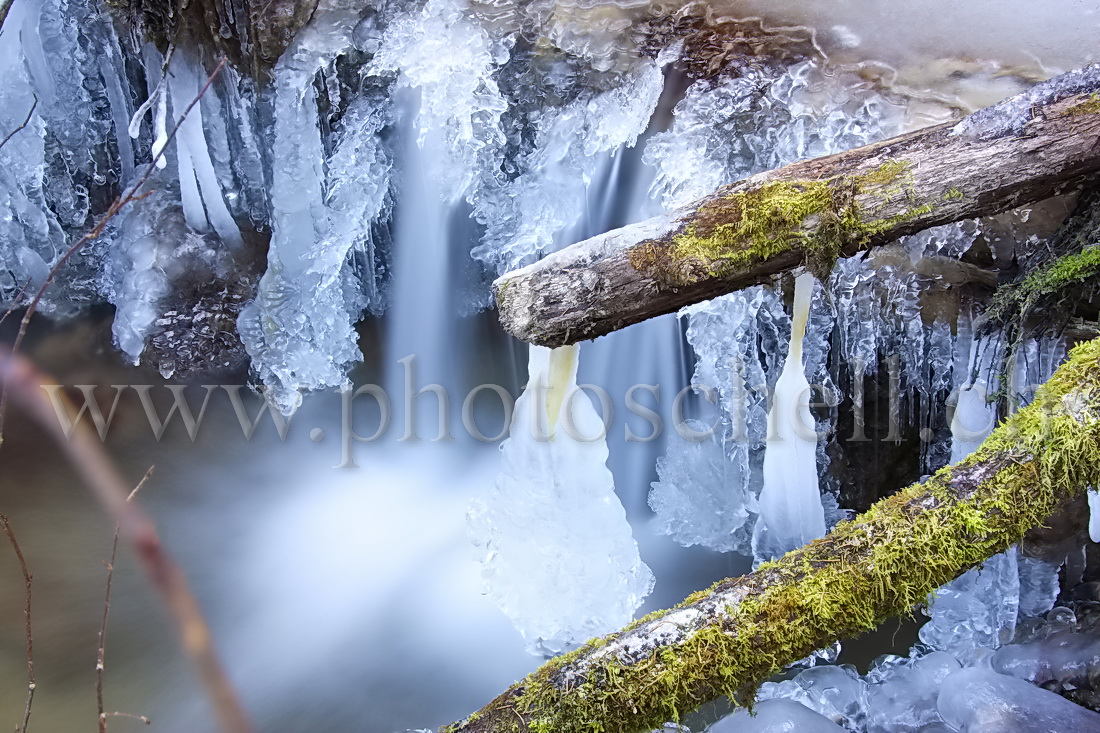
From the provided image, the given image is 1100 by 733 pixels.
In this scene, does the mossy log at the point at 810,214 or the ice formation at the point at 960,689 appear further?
the ice formation at the point at 960,689

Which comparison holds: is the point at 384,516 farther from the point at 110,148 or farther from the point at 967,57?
the point at 967,57

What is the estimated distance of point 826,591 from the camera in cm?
202

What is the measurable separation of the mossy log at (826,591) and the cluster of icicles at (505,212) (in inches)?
33.2

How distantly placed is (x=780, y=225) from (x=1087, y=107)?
0.98 meters

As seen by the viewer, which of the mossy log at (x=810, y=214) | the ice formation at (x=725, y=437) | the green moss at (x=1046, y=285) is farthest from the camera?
the ice formation at (x=725, y=437)

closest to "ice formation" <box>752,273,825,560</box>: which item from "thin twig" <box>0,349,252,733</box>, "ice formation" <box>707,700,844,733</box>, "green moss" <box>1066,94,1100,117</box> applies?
"ice formation" <box>707,700,844,733</box>

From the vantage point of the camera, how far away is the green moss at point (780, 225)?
2.12 metres

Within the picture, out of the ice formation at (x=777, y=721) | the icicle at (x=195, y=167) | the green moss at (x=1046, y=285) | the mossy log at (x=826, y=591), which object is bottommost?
the ice formation at (x=777, y=721)

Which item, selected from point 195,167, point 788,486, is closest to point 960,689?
point 788,486

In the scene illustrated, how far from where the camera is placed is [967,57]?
3570 millimetres

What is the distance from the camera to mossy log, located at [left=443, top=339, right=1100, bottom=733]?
1.95 m

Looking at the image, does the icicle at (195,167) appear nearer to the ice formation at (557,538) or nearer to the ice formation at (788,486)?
the ice formation at (557,538)

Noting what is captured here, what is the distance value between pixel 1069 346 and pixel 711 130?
1.77 meters

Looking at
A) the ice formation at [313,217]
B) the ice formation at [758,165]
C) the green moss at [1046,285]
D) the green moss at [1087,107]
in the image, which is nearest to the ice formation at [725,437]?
the ice formation at [758,165]
